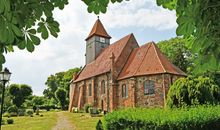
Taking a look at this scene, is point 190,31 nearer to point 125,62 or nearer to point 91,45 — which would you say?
point 125,62

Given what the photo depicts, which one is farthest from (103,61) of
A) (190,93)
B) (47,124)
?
(190,93)

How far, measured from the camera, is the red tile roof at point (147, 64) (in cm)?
3100

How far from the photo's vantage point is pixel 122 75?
35.0 meters

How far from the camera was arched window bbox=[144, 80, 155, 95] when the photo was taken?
30769 mm

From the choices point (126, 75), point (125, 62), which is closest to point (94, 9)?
point (126, 75)

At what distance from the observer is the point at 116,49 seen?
130 ft

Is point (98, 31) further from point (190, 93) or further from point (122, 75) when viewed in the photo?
point (190, 93)

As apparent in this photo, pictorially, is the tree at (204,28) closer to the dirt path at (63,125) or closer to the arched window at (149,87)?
the dirt path at (63,125)

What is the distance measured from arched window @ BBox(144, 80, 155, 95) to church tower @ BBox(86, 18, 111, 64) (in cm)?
1616

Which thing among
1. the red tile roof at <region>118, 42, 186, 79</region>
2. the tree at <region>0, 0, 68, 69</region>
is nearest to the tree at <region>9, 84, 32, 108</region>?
the red tile roof at <region>118, 42, 186, 79</region>

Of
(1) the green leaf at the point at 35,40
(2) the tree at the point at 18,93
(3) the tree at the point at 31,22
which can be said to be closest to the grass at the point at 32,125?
(3) the tree at the point at 31,22

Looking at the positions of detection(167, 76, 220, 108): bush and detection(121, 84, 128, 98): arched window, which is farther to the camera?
detection(121, 84, 128, 98): arched window

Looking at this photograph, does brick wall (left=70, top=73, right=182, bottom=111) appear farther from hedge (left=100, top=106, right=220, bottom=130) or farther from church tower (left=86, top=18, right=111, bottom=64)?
hedge (left=100, top=106, right=220, bottom=130)

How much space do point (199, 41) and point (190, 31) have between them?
0.13 metres
